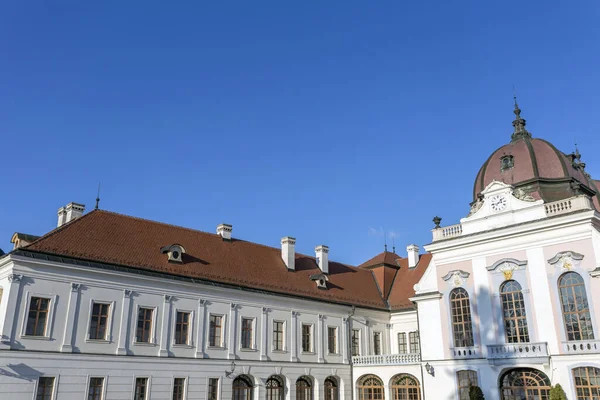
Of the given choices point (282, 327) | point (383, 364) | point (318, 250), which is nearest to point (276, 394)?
point (282, 327)

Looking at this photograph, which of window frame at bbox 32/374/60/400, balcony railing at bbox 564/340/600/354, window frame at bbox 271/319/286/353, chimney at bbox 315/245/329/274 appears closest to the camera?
window frame at bbox 32/374/60/400

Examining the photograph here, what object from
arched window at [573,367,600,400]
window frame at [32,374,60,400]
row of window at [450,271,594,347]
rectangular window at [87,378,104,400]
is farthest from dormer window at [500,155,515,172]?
window frame at [32,374,60,400]

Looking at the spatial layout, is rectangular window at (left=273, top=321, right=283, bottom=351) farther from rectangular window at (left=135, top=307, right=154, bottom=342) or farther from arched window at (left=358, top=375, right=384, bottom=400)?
rectangular window at (left=135, top=307, right=154, bottom=342)

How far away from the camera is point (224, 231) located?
1369 inches

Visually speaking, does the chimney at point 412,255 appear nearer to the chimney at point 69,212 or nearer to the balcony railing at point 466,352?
the balcony railing at point 466,352

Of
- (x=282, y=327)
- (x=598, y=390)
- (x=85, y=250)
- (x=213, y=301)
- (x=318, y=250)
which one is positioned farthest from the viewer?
(x=318, y=250)

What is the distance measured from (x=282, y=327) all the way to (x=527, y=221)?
1495 centimetres

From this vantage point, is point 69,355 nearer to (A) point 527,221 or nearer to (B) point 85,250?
(B) point 85,250

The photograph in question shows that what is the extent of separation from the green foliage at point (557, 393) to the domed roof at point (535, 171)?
33.1ft

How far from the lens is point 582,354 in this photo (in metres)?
24.2

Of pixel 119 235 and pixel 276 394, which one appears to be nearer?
pixel 119 235

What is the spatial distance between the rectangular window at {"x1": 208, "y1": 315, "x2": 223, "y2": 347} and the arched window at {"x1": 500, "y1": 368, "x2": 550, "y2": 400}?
14.6 meters

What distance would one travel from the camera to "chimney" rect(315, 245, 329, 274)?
125 ft

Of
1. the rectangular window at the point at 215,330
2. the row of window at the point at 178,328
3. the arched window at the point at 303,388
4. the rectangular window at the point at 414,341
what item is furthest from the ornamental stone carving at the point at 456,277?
the rectangular window at the point at 215,330
